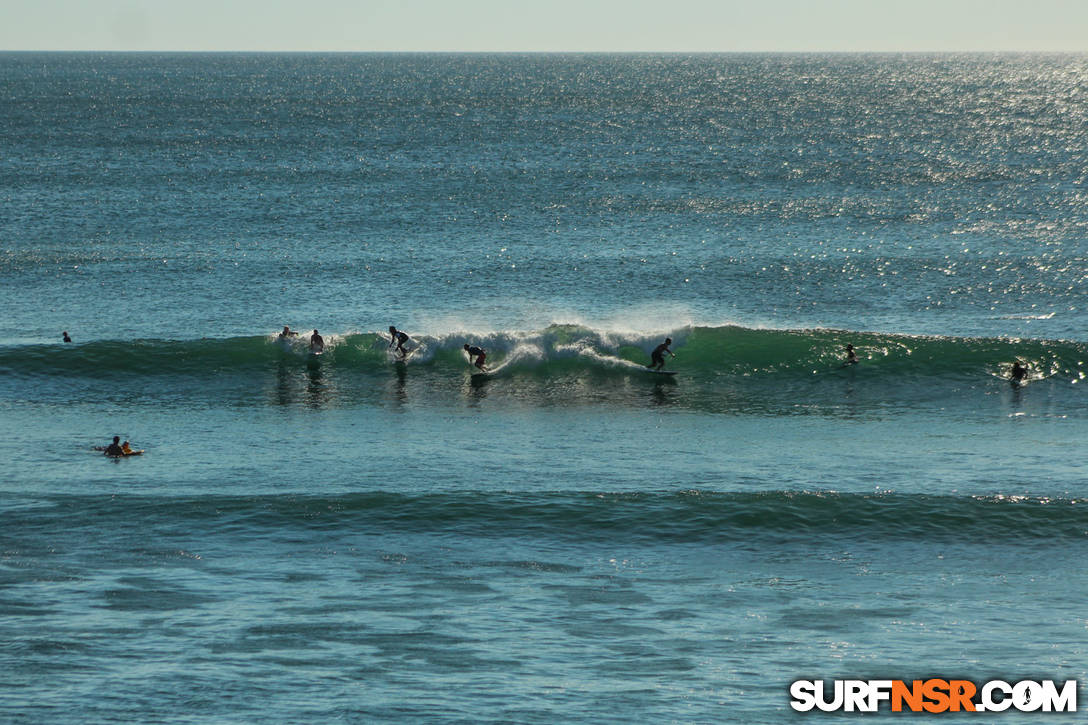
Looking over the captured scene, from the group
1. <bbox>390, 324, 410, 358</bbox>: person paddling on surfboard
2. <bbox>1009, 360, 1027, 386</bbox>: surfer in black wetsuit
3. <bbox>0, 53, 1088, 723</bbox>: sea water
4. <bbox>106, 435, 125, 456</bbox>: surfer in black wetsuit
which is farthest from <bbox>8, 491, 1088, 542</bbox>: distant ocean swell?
<bbox>390, 324, 410, 358</bbox>: person paddling on surfboard

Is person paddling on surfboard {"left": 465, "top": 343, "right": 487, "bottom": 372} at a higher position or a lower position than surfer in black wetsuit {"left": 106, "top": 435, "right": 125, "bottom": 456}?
higher

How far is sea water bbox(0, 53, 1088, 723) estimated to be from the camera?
61.9ft

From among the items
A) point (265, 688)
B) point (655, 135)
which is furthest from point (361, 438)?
point (655, 135)

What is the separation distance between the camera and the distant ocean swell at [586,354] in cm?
3862

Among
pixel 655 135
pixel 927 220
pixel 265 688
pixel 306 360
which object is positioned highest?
pixel 655 135

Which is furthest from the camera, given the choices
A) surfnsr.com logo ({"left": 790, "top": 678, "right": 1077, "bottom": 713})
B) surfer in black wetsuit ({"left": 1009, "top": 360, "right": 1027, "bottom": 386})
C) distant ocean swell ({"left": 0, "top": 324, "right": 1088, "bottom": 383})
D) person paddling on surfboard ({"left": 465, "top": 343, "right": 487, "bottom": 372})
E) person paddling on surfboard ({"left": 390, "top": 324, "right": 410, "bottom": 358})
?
person paddling on surfboard ({"left": 390, "top": 324, "right": 410, "bottom": 358})

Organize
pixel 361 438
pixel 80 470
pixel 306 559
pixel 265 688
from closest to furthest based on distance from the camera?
Answer: pixel 265 688, pixel 306 559, pixel 80 470, pixel 361 438

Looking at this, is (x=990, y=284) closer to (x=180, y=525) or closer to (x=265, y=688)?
(x=180, y=525)

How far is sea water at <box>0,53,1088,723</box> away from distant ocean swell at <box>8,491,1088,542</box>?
103 mm

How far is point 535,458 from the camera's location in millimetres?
30328

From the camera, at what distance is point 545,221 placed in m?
73.8

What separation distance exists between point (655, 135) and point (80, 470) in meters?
105

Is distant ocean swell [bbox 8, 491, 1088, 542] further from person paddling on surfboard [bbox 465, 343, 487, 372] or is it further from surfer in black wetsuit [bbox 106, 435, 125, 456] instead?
person paddling on surfboard [bbox 465, 343, 487, 372]

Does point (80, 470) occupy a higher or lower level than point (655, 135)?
lower
